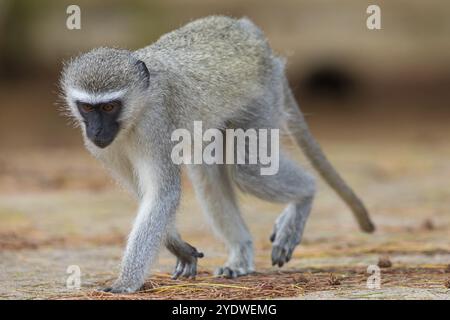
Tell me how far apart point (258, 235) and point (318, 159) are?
1.92 meters

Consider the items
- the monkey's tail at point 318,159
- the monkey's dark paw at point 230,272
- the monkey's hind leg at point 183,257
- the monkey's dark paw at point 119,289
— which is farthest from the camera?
the monkey's tail at point 318,159

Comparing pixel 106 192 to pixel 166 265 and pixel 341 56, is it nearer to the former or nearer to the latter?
pixel 166 265

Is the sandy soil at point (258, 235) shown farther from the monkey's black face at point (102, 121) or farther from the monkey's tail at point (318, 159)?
the monkey's black face at point (102, 121)

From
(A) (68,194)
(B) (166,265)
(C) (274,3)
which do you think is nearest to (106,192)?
(A) (68,194)

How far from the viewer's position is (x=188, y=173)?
27.6ft

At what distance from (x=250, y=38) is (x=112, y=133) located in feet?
7.54

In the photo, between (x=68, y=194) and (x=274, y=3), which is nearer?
(x=68, y=194)

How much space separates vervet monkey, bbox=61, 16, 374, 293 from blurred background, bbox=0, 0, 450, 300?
17.4 ft

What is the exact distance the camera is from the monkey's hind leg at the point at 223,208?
8273 mm

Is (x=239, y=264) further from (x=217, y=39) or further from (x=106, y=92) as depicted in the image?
(x=106, y=92)

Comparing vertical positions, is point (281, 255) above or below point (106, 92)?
below

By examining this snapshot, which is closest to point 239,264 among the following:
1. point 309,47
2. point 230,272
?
point 230,272

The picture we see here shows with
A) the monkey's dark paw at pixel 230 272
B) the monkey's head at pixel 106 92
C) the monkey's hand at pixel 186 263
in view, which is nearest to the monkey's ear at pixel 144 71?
the monkey's head at pixel 106 92

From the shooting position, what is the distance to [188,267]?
7.66 meters
